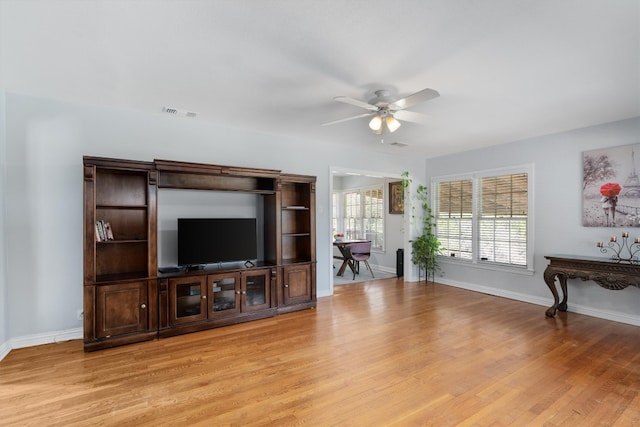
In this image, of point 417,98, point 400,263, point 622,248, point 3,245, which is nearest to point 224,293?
point 3,245

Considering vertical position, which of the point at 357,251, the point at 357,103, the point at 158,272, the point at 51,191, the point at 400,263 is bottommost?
the point at 400,263

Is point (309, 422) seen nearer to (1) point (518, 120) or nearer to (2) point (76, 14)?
(2) point (76, 14)

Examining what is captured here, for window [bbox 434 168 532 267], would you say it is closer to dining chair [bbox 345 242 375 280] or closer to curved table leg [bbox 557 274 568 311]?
curved table leg [bbox 557 274 568 311]

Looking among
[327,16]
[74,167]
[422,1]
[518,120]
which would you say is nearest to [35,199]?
[74,167]

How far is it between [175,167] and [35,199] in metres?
1.39

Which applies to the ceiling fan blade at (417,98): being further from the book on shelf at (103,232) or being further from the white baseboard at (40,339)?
the white baseboard at (40,339)

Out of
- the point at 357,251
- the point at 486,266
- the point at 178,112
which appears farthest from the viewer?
the point at 357,251

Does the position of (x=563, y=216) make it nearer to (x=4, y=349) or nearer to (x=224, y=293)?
(x=224, y=293)

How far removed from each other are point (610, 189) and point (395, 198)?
390cm

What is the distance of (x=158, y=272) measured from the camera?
3.71m

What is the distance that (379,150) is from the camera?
600cm

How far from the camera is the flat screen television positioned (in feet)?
12.8

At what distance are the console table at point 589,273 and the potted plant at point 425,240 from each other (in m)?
2.08

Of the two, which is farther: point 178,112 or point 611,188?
point 611,188
